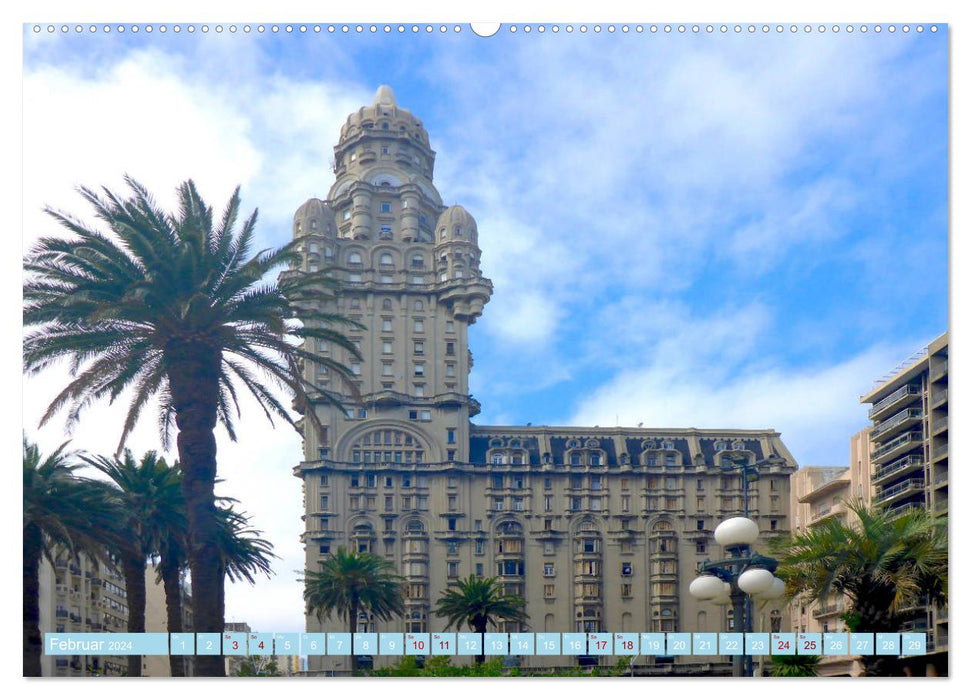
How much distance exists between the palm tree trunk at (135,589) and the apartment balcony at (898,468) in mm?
33626

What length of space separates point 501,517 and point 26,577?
3063 centimetres

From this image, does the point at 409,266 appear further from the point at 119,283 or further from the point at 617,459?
the point at 119,283

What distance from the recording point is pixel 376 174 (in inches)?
1944

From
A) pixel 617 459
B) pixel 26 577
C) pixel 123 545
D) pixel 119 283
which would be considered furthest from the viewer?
pixel 617 459

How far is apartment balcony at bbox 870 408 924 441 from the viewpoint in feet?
190

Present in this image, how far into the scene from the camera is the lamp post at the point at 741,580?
23.9 metres

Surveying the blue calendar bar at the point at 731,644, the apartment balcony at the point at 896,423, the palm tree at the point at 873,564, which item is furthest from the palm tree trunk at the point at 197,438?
the apartment balcony at the point at 896,423

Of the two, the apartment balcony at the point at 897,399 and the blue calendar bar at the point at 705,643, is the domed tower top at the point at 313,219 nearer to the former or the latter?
the blue calendar bar at the point at 705,643

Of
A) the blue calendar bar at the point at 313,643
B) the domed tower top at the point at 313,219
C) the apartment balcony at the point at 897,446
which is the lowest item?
the blue calendar bar at the point at 313,643

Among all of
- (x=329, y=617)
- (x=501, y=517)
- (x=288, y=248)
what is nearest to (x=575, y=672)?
(x=288, y=248)

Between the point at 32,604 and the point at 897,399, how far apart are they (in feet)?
124

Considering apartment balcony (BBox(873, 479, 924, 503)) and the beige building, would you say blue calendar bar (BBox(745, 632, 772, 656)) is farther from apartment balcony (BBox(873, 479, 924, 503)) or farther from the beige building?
apartment balcony (BBox(873, 479, 924, 503))

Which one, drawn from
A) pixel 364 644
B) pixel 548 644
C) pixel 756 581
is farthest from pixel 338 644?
pixel 756 581

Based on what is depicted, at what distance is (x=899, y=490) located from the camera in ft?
190
